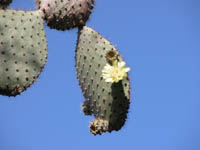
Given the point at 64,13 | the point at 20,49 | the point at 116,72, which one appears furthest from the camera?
the point at 64,13

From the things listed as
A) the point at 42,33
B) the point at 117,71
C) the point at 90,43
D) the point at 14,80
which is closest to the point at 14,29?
the point at 42,33

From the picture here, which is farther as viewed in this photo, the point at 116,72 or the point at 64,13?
the point at 64,13

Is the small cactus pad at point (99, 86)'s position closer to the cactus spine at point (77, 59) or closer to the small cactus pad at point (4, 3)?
the cactus spine at point (77, 59)

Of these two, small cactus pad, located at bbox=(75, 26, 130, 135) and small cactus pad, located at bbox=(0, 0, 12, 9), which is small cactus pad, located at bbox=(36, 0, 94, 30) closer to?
small cactus pad, located at bbox=(75, 26, 130, 135)

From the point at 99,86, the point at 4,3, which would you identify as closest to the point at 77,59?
the point at 99,86

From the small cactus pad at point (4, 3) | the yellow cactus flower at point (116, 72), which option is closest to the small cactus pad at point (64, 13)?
the small cactus pad at point (4, 3)

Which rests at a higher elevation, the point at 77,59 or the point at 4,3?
the point at 4,3

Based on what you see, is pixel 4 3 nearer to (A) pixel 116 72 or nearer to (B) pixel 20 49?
(B) pixel 20 49
